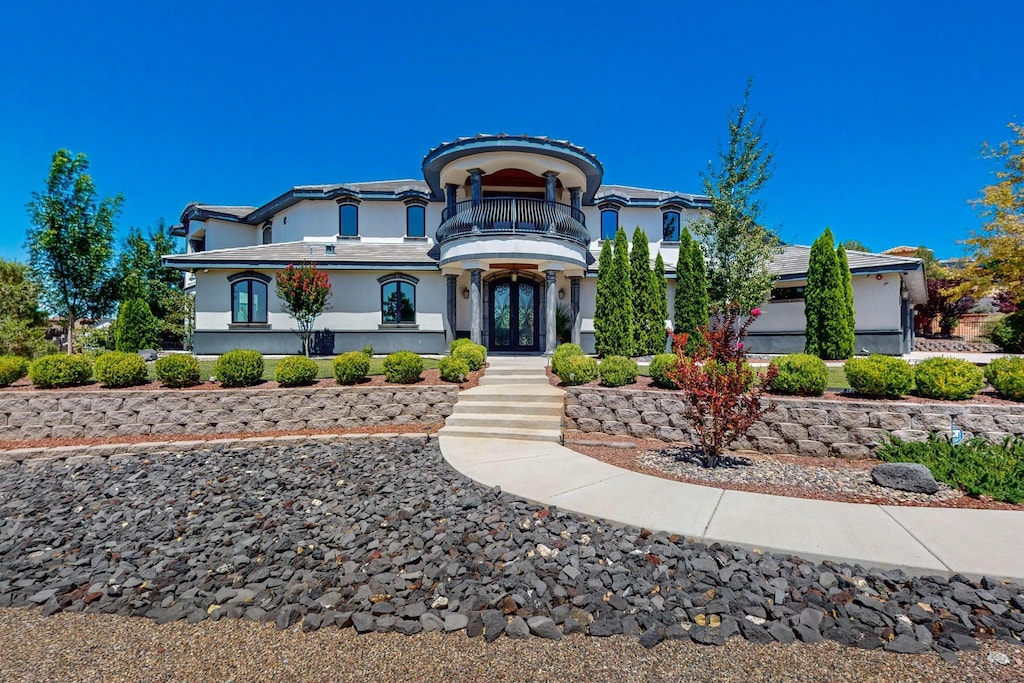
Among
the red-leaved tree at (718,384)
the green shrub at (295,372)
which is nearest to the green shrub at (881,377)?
the red-leaved tree at (718,384)

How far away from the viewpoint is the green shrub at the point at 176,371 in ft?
27.2

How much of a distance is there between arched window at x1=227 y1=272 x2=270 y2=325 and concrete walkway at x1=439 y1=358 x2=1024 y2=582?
528 inches

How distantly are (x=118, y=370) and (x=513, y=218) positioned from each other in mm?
10579

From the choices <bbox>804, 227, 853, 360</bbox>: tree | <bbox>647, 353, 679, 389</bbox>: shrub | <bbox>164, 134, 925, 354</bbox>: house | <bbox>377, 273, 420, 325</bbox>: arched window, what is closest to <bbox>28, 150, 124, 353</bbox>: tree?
<bbox>164, 134, 925, 354</bbox>: house

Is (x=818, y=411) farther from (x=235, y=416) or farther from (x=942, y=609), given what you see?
(x=235, y=416)

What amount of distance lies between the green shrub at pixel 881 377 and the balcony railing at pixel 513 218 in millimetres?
9074

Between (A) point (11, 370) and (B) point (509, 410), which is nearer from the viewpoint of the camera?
(B) point (509, 410)

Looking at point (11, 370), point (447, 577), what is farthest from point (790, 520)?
point (11, 370)

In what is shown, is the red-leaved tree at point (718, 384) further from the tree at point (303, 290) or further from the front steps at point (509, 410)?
the tree at point (303, 290)

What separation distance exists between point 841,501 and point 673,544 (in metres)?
2.38

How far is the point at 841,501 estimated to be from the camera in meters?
4.61

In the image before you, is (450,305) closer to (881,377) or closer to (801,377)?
(801,377)

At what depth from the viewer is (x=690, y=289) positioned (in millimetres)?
14352

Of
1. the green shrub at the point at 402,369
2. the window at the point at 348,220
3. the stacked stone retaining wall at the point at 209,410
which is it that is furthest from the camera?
the window at the point at 348,220
